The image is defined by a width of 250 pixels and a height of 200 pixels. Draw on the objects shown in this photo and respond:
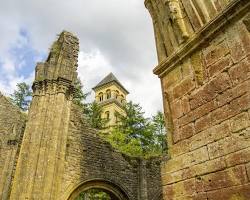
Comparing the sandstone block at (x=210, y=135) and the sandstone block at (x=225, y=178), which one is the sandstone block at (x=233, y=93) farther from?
the sandstone block at (x=225, y=178)

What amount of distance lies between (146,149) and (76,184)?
43.4 ft

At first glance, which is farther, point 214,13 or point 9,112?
point 9,112

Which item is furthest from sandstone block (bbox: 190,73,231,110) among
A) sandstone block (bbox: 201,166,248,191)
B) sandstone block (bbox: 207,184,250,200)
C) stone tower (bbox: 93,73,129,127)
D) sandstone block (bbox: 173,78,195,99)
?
stone tower (bbox: 93,73,129,127)

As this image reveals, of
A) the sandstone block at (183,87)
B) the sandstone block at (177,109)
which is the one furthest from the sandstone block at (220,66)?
the sandstone block at (177,109)

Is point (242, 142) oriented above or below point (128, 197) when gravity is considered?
below

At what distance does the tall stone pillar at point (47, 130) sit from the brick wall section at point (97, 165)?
3.82ft

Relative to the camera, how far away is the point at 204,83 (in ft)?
9.12

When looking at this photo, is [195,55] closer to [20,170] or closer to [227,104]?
[227,104]

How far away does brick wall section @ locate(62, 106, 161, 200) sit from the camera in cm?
1005

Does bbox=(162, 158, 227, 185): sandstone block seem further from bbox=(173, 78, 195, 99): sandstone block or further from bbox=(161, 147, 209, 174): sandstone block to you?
bbox=(173, 78, 195, 99): sandstone block

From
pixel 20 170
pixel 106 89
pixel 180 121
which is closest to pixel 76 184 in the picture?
pixel 20 170

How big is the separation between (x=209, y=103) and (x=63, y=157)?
7.23 meters

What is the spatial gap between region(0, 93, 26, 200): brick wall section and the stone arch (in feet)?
11.5

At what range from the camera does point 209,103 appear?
8.63 feet
